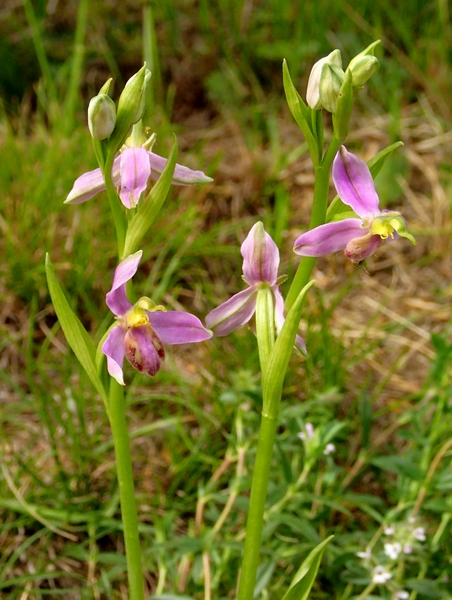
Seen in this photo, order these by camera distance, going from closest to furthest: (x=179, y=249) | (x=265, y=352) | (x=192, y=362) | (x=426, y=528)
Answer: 1. (x=265, y=352)
2. (x=426, y=528)
3. (x=192, y=362)
4. (x=179, y=249)

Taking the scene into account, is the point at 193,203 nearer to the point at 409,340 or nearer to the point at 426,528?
the point at 409,340

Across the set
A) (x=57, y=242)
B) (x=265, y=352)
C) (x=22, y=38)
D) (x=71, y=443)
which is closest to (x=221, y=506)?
(x=71, y=443)

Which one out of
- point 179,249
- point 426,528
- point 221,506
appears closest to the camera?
point 426,528

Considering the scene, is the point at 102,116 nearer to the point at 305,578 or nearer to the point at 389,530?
the point at 305,578

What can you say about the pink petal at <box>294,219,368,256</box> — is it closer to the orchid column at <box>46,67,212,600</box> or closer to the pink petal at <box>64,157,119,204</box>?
the orchid column at <box>46,67,212,600</box>

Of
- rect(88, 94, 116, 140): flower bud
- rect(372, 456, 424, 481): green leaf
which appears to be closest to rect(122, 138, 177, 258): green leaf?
rect(88, 94, 116, 140): flower bud

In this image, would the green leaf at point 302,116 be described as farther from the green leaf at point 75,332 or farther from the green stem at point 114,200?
the green leaf at point 75,332
